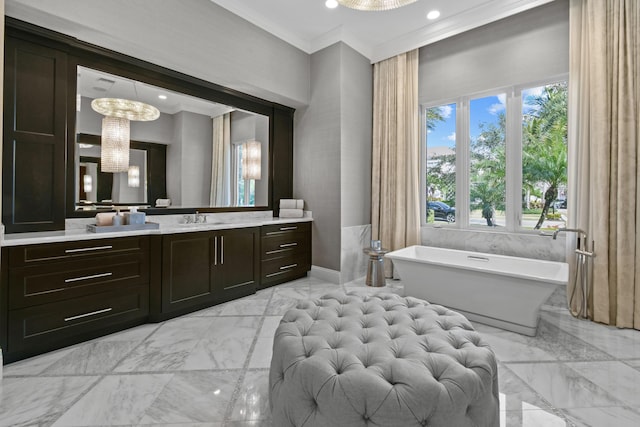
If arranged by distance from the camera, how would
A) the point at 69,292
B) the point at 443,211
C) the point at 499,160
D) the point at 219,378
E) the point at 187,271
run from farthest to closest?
the point at 443,211, the point at 499,160, the point at 187,271, the point at 69,292, the point at 219,378

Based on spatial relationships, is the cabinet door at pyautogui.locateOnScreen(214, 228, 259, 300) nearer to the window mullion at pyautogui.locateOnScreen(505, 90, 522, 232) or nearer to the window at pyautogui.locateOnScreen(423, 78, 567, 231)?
the window at pyautogui.locateOnScreen(423, 78, 567, 231)

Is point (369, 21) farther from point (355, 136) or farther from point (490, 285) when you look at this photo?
point (490, 285)

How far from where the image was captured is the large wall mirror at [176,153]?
2643mm

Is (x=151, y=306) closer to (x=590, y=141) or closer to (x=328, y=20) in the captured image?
(x=328, y=20)

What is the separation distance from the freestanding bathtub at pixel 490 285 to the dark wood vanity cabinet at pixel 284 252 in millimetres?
1320

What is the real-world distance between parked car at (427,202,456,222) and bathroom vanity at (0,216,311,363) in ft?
7.46

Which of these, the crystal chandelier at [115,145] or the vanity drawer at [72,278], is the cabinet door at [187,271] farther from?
the crystal chandelier at [115,145]

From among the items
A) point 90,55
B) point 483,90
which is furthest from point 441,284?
point 90,55

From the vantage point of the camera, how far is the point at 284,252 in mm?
3840

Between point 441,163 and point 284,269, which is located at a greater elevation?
point 441,163

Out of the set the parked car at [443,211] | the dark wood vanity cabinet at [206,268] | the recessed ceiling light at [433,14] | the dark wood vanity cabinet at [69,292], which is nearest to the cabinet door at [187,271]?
the dark wood vanity cabinet at [206,268]

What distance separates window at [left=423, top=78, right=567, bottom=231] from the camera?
10.5ft

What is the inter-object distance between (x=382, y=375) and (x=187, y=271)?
2252 millimetres

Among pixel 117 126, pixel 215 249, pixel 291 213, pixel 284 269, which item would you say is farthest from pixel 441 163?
pixel 117 126
